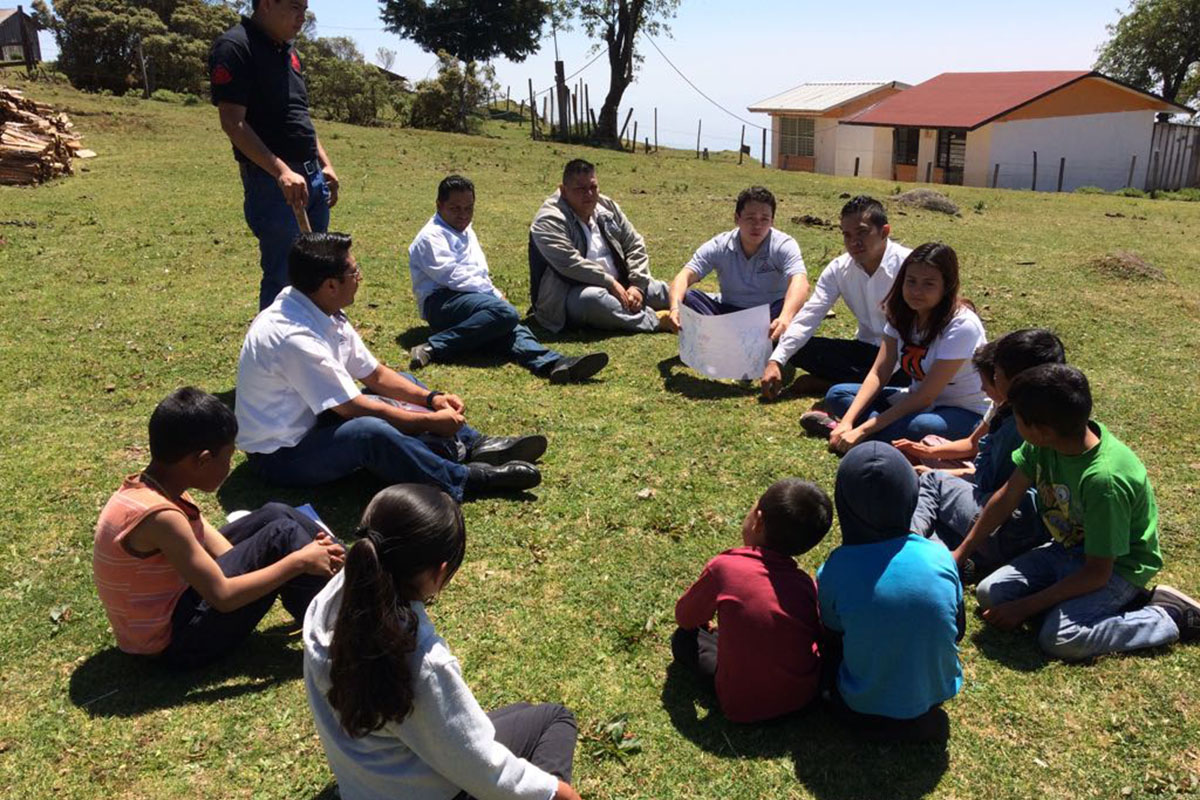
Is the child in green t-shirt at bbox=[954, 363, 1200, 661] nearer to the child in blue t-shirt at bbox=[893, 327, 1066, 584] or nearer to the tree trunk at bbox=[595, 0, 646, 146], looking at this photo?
the child in blue t-shirt at bbox=[893, 327, 1066, 584]

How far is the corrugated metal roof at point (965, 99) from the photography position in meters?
32.5

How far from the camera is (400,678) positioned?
6.72ft

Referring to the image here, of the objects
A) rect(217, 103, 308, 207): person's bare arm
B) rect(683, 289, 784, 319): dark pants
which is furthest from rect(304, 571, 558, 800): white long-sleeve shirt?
rect(683, 289, 784, 319): dark pants

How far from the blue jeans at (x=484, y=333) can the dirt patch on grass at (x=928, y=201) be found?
11656 mm

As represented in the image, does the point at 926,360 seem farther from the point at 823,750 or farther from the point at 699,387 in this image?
the point at 823,750

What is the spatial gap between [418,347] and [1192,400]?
18.7 ft

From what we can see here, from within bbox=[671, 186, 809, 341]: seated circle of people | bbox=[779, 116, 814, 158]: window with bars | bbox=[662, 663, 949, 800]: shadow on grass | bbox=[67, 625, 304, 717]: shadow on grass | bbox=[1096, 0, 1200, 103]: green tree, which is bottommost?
bbox=[662, 663, 949, 800]: shadow on grass

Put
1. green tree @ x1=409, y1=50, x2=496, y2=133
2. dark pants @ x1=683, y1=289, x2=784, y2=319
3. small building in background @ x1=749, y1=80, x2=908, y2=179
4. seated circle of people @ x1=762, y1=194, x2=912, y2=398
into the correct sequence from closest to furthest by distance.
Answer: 1. seated circle of people @ x1=762, y1=194, x2=912, y2=398
2. dark pants @ x1=683, y1=289, x2=784, y2=319
3. green tree @ x1=409, y1=50, x2=496, y2=133
4. small building in background @ x1=749, y1=80, x2=908, y2=179

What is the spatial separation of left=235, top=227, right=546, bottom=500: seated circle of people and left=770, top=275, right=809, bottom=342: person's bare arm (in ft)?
8.48

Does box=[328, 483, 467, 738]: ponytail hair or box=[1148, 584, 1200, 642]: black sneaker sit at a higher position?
box=[328, 483, 467, 738]: ponytail hair

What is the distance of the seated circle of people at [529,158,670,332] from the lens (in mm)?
7566

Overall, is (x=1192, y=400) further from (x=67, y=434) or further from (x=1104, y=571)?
(x=67, y=434)

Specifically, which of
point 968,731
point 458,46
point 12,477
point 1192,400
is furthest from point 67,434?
point 458,46

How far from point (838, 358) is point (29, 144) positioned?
1369 cm
